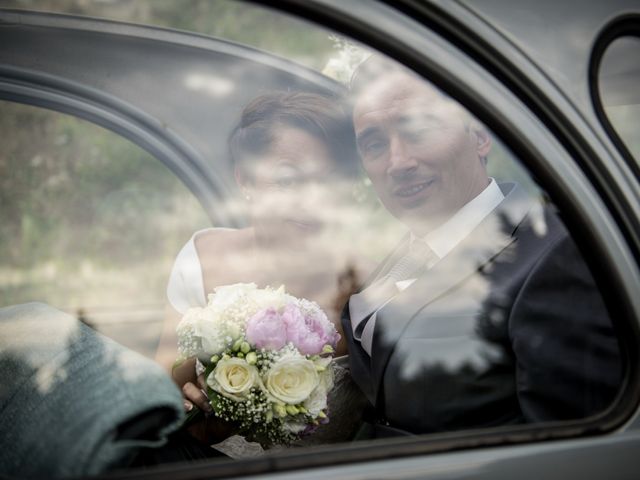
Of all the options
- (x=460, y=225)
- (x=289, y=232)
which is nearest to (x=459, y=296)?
(x=460, y=225)

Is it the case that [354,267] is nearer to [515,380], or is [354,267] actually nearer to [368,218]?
[368,218]

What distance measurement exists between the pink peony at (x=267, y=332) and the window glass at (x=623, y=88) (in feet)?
3.54

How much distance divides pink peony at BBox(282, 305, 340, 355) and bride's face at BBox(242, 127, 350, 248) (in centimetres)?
33

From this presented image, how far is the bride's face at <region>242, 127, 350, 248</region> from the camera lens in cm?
210

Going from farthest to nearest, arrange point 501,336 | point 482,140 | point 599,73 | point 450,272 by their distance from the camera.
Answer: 1. point 450,272
2. point 501,336
3. point 482,140
4. point 599,73

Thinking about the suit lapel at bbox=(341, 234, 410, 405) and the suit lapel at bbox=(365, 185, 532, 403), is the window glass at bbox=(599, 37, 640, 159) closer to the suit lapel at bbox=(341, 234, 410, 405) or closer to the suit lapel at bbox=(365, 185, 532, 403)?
the suit lapel at bbox=(365, 185, 532, 403)

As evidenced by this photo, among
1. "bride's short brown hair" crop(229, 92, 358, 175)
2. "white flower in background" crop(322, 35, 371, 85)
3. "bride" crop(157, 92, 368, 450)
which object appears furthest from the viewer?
"bride's short brown hair" crop(229, 92, 358, 175)

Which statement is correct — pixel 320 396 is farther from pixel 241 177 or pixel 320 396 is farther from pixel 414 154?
pixel 241 177

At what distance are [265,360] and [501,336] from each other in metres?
0.71

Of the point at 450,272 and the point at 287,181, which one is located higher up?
the point at 287,181

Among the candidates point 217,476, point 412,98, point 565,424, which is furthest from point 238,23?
point 565,424

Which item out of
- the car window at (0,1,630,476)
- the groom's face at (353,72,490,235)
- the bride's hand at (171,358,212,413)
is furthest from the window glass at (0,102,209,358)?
the groom's face at (353,72,490,235)

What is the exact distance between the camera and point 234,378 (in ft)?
5.67

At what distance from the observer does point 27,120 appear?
200 centimetres
